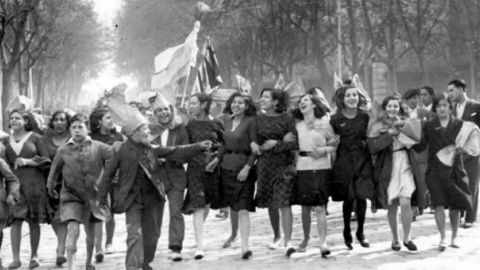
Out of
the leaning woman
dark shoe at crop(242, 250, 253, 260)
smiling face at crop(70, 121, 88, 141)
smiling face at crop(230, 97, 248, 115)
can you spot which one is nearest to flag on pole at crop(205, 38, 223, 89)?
smiling face at crop(230, 97, 248, 115)

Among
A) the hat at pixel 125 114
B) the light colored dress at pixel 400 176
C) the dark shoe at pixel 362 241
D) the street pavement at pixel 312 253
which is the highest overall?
the hat at pixel 125 114

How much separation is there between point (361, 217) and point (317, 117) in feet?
4.08

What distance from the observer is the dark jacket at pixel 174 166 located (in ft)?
29.4

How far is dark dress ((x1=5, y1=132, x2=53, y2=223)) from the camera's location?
9.00 meters

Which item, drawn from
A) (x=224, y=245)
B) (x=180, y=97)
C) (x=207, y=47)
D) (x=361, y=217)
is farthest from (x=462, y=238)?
→ (x=207, y=47)

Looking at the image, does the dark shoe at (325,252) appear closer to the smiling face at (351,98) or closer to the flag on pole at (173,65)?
the smiling face at (351,98)

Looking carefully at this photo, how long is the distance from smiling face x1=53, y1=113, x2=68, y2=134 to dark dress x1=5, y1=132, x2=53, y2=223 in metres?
0.27

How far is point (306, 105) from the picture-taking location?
9.02 m

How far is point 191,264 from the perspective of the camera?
8.71 metres

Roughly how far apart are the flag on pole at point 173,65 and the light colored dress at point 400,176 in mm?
6684

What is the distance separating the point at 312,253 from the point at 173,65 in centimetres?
706

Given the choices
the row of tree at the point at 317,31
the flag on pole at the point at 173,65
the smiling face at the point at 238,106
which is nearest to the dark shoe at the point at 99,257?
the smiling face at the point at 238,106

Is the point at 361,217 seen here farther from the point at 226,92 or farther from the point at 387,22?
the point at 387,22

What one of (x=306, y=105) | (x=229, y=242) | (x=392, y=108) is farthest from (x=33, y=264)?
(x=392, y=108)
